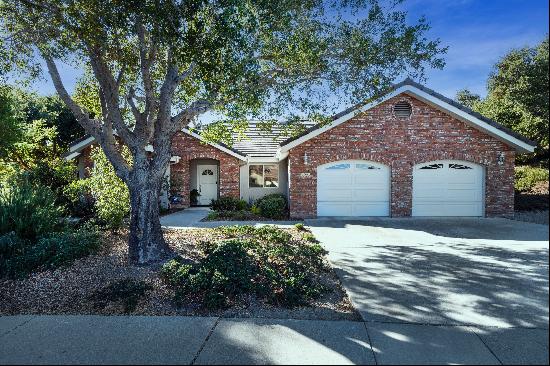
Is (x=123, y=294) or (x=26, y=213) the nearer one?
(x=123, y=294)

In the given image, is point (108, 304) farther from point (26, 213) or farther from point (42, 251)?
point (26, 213)

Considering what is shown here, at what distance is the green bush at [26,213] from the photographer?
7.52m

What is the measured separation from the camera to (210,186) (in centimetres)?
1959

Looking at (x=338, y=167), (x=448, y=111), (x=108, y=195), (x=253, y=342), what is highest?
(x=448, y=111)

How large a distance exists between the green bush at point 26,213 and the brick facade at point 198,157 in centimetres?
926

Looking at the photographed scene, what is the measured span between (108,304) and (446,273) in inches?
213

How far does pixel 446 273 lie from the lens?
Answer: 20.7 feet

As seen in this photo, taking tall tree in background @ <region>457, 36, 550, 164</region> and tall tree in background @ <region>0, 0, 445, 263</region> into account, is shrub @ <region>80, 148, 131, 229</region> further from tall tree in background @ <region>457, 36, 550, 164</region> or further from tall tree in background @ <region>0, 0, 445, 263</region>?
tall tree in background @ <region>457, 36, 550, 164</region>

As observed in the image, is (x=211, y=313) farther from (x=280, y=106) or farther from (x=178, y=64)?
(x=280, y=106)

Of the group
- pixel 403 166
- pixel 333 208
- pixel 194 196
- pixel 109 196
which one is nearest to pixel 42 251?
pixel 109 196

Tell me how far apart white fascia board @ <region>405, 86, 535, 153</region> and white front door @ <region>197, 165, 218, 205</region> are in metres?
10.5

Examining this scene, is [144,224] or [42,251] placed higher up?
[144,224]

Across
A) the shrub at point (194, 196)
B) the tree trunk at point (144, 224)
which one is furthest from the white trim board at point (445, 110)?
the tree trunk at point (144, 224)

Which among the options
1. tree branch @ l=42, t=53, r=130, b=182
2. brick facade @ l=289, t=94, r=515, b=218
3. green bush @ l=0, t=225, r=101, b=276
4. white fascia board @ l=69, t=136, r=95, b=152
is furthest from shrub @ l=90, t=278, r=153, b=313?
white fascia board @ l=69, t=136, r=95, b=152
